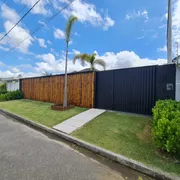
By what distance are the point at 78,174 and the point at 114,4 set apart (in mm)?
6482

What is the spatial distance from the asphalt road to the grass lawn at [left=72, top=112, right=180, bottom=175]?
2.10 ft

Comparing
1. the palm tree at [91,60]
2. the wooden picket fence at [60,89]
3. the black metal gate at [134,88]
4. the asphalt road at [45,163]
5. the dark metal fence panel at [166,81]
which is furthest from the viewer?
the palm tree at [91,60]

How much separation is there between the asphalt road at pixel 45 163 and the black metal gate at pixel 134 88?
3787 mm

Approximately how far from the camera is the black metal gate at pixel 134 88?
5.24m

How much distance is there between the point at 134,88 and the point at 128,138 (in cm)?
293

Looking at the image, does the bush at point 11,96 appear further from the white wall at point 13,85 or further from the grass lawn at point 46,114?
the grass lawn at point 46,114

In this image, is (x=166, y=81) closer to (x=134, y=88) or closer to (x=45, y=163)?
(x=134, y=88)

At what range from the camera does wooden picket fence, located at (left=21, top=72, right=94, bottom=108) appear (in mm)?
7475

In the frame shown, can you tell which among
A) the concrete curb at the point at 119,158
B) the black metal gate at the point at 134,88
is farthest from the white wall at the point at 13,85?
the concrete curb at the point at 119,158

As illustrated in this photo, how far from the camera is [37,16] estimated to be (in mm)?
7043

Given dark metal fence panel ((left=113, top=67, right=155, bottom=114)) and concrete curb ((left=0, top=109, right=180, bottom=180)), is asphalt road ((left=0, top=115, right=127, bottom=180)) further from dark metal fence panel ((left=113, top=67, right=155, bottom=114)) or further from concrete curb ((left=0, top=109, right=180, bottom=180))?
dark metal fence panel ((left=113, top=67, right=155, bottom=114))

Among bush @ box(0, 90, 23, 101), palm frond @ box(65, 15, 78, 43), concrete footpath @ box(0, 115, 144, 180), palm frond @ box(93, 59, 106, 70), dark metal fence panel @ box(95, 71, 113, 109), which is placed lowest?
concrete footpath @ box(0, 115, 144, 180)

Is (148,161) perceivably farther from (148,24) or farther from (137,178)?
(148,24)

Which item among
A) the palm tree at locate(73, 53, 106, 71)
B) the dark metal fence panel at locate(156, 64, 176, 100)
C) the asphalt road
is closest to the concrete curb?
the asphalt road
